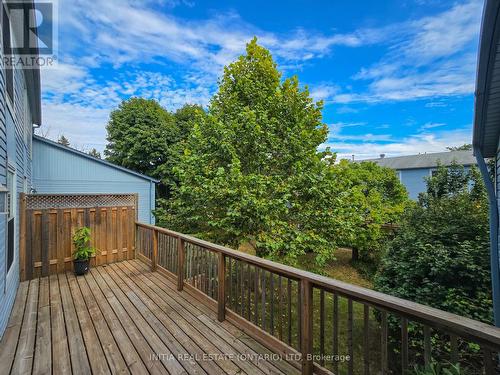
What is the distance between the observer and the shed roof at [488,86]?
1886 millimetres

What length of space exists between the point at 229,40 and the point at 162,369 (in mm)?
8325

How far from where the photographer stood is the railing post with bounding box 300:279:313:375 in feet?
6.18

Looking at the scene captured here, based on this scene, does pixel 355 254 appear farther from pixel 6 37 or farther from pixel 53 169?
pixel 53 169

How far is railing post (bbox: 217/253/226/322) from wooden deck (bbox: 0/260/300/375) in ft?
0.34

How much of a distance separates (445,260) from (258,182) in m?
3.25

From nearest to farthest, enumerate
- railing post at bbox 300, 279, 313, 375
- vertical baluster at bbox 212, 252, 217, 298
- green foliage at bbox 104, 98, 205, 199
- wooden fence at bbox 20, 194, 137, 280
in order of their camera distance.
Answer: railing post at bbox 300, 279, 313, 375 < vertical baluster at bbox 212, 252, 217, 298 < wooden fence at bbox 20, 194, 137, 280 < green foliage at bbox 104, 98, 205, 199

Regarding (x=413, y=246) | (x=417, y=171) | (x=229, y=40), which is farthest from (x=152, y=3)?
(x=417, y=171)

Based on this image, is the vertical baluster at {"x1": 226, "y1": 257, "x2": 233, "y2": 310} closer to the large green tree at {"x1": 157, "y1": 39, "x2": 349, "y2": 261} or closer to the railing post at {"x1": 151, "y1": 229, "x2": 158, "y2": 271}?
the large green tree at {"x1": 157, "y1": 39, "x2": 349, "y2": 261}

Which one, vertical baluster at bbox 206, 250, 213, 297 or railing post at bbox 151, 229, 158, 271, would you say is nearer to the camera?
vertical baluster at bbox 206, 250, 213, 297

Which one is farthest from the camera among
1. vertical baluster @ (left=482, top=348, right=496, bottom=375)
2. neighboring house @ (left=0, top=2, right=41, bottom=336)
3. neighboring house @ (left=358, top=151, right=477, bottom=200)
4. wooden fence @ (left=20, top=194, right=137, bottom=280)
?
neighboring house @ (left=358, top=151, right=477, bottom=200)

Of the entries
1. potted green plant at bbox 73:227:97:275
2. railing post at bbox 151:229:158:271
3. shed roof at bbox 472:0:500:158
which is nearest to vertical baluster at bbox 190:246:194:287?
railing post at bbox 151:229:158:271

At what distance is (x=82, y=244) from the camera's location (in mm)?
4547

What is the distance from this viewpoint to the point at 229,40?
7.50 meters

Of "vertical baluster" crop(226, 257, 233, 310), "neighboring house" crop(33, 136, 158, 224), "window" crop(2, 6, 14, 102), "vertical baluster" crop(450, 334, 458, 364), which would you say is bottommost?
"vertical baluster" crop(226, 257, 233, 310)
